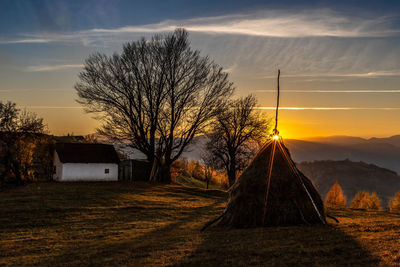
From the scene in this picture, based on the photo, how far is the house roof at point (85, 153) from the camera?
154 feet

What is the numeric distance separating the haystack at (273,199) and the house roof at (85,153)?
36129 millimetres

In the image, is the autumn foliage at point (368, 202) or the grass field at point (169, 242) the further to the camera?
the autumn foliage at point (368, 202)

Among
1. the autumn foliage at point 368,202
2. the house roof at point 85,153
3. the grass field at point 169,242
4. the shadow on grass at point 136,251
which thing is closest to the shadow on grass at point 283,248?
the grass field at point 169,242

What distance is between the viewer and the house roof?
46.9m

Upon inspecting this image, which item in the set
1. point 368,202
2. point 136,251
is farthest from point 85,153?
point 368,202

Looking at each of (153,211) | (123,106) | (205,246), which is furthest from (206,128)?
(205,246)

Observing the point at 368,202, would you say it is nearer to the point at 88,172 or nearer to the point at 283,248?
the point at 88,172

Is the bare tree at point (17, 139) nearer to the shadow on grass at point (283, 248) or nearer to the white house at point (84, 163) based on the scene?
the white house at point (84, 163)

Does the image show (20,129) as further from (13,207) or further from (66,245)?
(66,245)

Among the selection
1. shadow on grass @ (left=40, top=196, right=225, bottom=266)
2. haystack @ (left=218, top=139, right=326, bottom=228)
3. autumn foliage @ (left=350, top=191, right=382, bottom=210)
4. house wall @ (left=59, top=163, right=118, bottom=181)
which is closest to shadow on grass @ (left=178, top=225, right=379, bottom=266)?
Result: shadow on grass @ (left=40, top=196, right=225, bottom=266)

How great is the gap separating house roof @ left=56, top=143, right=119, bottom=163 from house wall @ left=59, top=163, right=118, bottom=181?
0.58 metres

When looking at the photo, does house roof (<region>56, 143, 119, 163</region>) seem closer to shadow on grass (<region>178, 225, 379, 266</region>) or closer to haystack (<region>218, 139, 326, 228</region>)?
haystack (<region>218, 139, 326, 228</region>)

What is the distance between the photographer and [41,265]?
35.5ft

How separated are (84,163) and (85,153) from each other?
213cm
